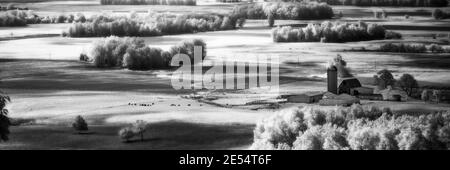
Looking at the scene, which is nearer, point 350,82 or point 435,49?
point 350,82

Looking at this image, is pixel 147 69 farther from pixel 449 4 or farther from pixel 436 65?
pixel 449 4

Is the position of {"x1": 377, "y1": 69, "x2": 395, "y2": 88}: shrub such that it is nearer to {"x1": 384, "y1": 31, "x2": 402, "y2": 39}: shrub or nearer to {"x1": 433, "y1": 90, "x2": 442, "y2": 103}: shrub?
{"x1": 433, "y1": 90, "x2": 442, "y2": 103}: shrub

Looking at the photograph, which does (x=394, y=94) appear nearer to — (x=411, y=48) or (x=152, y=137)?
(x=152, y=137)

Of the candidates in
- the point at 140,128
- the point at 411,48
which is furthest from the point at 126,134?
the point at 411,48

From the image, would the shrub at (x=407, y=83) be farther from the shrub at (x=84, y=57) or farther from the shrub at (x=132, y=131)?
the shrub at (x=84, y=57)

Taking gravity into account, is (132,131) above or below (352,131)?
below

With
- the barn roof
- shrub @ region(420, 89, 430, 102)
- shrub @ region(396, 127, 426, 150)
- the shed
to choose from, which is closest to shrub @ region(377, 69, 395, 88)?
the barn roof
